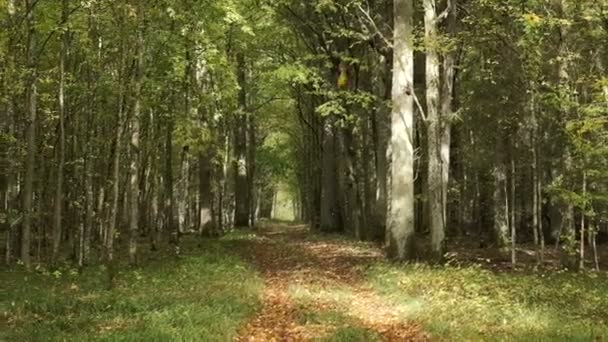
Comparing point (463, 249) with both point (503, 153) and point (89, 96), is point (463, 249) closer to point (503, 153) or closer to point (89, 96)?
point (503, 153)

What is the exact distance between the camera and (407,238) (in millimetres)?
17391

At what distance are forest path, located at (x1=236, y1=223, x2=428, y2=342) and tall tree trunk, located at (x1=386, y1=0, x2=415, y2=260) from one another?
1.29 meters

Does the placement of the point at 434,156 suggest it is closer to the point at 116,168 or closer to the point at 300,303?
the point at 300,303

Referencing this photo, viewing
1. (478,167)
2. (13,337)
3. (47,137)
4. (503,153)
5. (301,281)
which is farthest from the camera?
(478,167)

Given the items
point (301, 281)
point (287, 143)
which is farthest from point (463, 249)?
point (287, 143)

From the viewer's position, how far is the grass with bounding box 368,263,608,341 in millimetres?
9133

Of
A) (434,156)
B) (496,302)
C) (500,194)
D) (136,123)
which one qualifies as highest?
(136,123)

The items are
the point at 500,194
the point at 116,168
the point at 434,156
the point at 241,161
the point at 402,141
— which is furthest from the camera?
the point at 241,161

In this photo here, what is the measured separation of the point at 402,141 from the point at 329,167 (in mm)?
13838

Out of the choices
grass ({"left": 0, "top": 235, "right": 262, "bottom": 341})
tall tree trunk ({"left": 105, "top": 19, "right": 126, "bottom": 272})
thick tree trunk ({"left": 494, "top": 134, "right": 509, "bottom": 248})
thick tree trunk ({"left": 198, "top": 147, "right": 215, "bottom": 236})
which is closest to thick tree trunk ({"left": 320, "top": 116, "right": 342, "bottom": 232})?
thick tree trunk ({"left": 198, "top": 147, "right": 215, "bottom": 236})

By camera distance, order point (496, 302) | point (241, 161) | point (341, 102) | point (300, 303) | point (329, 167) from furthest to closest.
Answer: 1. point (241, 161)
2. point (329, 167)
3. point (341, 102)
4. point (300, 303)
5. point (496, 302)

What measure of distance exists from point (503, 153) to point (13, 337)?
1952 centimetres

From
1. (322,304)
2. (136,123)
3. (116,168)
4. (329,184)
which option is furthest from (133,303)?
(329,184)

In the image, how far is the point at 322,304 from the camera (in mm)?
12273
